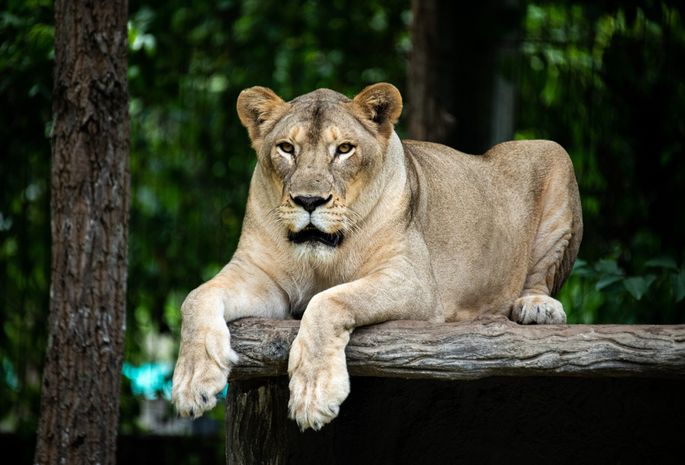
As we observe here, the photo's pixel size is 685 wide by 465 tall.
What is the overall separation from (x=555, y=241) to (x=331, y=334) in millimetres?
2039

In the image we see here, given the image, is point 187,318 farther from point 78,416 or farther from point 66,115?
point 66,115

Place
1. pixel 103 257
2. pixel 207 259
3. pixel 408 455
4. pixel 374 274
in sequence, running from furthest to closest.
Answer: pixel 207 259, pixel 408 455, pixel 103 257, pixel 374 274

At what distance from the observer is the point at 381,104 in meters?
4.29

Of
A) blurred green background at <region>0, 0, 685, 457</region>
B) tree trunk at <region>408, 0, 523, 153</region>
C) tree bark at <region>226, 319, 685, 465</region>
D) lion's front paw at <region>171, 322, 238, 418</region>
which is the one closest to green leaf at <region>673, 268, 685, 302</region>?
tree bark at <region>226, 319, 685, 465</region>

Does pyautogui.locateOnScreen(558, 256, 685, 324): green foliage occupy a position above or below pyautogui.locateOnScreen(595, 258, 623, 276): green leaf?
below

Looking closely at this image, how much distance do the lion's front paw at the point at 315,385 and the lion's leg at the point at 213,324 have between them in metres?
0.29

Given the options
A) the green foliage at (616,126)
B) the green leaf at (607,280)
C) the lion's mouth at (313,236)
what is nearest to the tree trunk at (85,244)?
the lion's mouth at (313,236)

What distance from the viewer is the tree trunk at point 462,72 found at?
6.96m

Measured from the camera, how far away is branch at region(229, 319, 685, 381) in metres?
3.55

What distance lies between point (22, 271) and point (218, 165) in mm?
1668

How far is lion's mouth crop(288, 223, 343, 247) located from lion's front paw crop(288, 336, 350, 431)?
1.78ft

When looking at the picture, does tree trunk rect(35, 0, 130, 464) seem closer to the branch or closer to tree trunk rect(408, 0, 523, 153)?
the branch

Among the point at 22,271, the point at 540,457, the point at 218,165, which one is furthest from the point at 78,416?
the point at 218,165

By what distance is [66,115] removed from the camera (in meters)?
4.34
